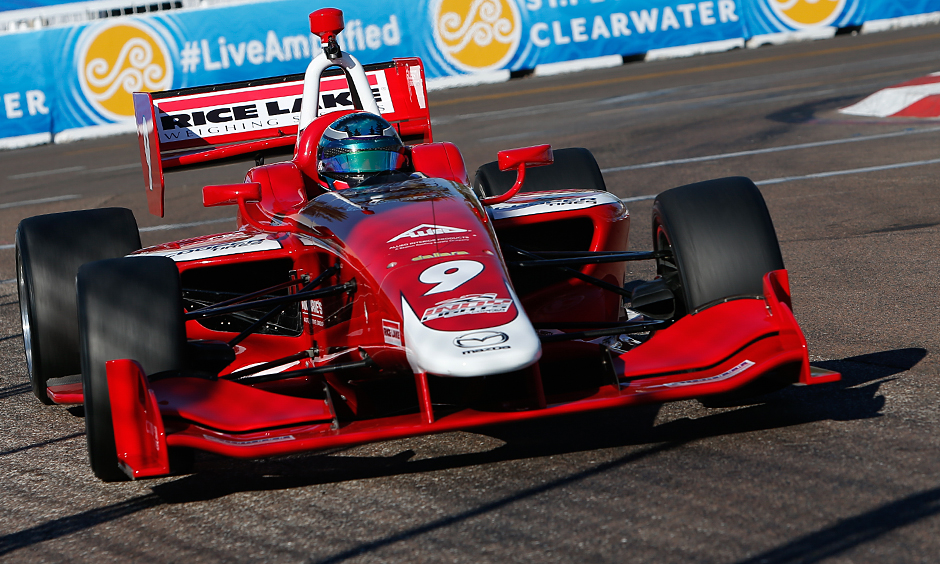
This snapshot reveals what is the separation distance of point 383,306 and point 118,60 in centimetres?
1793

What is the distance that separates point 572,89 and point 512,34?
274 cm

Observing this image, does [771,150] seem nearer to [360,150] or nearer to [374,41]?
[360,150]

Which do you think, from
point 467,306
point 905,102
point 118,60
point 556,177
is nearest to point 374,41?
point 118,60

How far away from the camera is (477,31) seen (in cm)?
2158

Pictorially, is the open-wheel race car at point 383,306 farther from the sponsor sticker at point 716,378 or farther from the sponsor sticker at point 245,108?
the sponsor sticker at point 245,108

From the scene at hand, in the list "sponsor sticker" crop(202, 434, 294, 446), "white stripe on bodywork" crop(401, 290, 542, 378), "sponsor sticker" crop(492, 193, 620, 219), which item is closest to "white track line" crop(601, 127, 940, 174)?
"sponsor sticker" crop(492, 193, 620, 219)

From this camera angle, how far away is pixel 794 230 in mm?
8328

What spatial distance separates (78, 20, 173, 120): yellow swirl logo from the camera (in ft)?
66.9

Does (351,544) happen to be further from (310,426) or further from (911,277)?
(911,277)

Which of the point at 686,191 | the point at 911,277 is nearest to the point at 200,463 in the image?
the point at 686,191

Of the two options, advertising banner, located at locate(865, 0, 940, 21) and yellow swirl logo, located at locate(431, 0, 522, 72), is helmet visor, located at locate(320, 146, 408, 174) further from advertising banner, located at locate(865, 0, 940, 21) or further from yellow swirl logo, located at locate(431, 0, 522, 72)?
advertising banner, located at locate(865, 0, 940, 21)

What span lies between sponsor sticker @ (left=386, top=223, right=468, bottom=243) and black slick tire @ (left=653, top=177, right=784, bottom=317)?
40.2 inches

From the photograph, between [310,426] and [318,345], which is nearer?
[310,426]

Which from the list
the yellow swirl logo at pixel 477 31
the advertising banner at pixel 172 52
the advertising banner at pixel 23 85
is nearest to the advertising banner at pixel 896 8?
the yellow swirl logo at pixel 477 31
